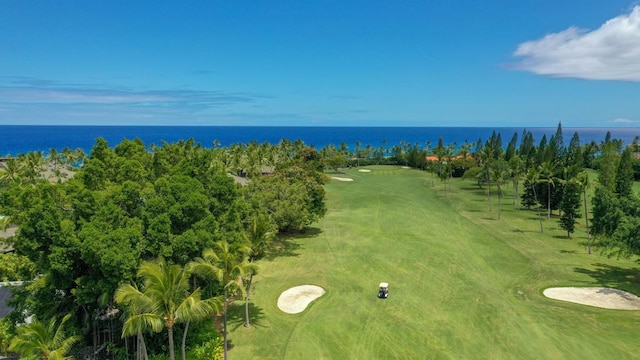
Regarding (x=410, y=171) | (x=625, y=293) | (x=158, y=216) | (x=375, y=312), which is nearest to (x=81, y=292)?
(x=158, y=216)

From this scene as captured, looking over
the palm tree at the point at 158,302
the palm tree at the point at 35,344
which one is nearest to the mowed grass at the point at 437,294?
the palm tree at the point at 158,302

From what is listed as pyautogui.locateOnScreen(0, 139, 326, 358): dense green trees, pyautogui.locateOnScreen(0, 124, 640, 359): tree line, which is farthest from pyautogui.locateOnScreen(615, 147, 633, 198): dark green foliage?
pyautogui.locateOnScreen(0, 139, 326, 358): dense green trees

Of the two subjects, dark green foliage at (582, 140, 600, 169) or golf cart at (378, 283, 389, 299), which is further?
dark green foliage at (582, 140, 600, 169)

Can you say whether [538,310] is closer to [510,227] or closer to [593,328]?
[593,328]

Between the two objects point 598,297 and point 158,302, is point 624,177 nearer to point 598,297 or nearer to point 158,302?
point 598,297

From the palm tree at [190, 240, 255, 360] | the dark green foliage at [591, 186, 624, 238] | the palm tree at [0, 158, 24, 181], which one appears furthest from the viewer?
the palm tree at [0, 158, 24, 181]

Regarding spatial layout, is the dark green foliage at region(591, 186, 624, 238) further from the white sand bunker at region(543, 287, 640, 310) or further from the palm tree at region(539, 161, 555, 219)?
the palm tree at region(539, 161, 555, 219)
